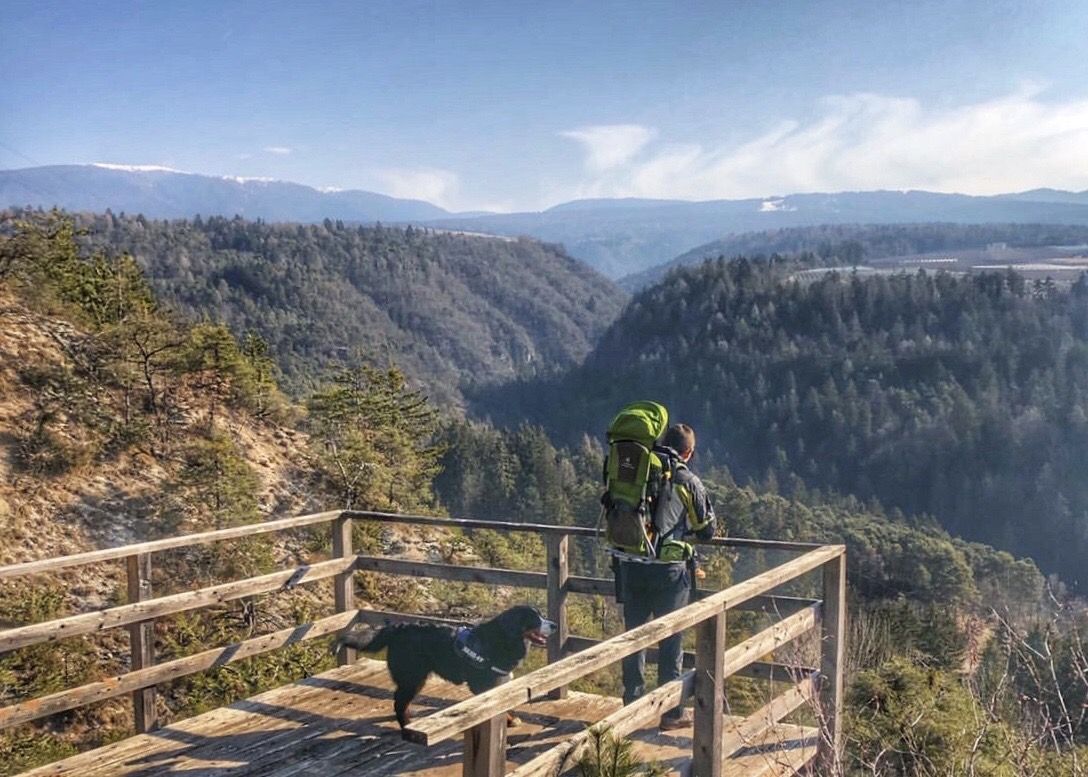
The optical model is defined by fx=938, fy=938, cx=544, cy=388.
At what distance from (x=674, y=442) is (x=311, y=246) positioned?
180 meters

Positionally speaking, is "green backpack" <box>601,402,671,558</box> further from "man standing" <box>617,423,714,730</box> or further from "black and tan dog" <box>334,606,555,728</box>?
"black and tan dog" <box>334,606,555,728</box>

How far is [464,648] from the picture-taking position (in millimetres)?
4348

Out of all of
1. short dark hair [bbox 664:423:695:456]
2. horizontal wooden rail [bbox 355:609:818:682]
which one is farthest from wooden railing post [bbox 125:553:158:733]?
short dark hair [bbox 664:423:695:456]

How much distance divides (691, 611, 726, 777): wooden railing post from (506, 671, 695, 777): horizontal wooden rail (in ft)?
0.21

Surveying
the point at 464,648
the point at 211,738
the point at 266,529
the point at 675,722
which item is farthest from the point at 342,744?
the point at 675,722

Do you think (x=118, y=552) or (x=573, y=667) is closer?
(x=573, y=667)

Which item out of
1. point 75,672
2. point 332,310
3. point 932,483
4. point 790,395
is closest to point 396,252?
point 332,310

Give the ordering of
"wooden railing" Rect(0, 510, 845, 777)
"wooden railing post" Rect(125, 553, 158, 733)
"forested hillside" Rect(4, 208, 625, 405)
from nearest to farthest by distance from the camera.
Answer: "wooden railing" Rect(0, 510, 845, 777) → "wooden railing post" Rect(125, 553, 158, 733) → "forested hillside" Rect(4, 208, 625, 405)

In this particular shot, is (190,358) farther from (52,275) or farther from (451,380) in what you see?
(451,380)

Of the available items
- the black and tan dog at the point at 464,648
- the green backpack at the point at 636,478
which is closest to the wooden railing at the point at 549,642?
the green backpack at the point at 636,478

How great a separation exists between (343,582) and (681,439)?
2.48 meters

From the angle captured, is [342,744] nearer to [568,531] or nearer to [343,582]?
[343,582]

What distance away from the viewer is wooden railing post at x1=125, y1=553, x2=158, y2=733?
4895mm

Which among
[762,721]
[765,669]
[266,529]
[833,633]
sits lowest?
[762,721]
